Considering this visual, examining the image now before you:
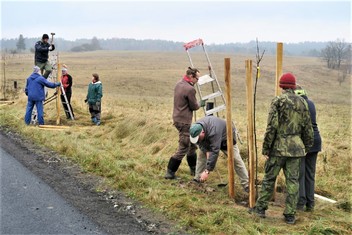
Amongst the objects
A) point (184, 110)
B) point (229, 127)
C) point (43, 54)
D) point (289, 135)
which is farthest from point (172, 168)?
point (43, 54)

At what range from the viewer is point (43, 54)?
563 inches

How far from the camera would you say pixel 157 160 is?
939cm

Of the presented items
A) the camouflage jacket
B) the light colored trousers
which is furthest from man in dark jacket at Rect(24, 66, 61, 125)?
the camouflage jacket

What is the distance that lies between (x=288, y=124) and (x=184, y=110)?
2.65 m

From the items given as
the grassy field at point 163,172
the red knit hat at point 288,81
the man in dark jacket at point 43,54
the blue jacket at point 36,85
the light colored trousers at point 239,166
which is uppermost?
the man in dark jacket at point 43,54

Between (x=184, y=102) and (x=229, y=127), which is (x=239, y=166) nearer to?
(x=229, y=127)

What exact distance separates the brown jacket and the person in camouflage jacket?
2.28 m

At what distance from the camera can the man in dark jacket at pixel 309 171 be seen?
263 inches

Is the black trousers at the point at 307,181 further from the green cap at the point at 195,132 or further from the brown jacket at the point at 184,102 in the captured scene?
the brown jacket at the point at 184,102

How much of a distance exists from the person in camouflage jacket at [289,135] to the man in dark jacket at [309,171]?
2.14 feet

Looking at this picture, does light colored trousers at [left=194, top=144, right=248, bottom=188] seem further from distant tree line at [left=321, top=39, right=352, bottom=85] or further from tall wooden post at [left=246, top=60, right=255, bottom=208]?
distant tree line at [left=321, top=39, right=352, bottom=85]

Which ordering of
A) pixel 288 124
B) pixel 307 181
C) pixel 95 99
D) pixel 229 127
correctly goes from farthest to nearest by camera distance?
pixel 95 99
pixel 307 181
pixel 229 127
pixel 288 124

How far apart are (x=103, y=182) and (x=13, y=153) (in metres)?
3.19

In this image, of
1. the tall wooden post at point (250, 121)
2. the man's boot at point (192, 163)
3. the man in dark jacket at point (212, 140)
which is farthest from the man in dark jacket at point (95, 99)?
the tall wooden post at point (250, 121)
